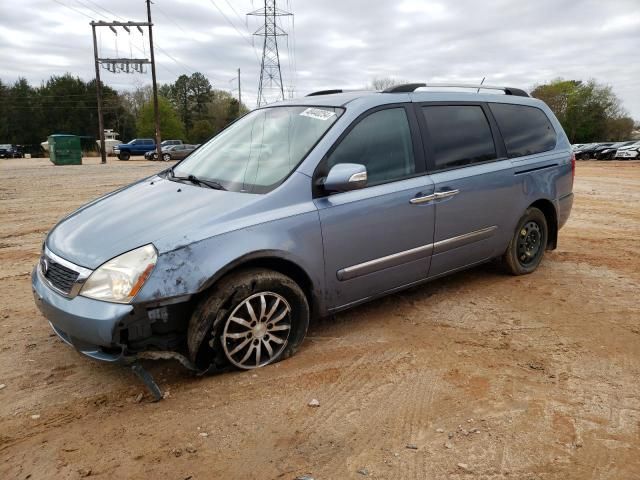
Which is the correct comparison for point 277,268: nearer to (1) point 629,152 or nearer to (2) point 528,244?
(2) point 528,244

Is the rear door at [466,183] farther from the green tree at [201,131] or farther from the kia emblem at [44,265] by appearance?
the green tree at [201,131]

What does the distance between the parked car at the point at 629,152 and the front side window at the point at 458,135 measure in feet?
112

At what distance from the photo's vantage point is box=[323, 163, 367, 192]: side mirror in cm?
317

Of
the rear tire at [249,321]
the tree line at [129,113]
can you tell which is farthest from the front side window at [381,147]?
the tree line at [129,113]

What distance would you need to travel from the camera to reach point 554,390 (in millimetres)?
2938

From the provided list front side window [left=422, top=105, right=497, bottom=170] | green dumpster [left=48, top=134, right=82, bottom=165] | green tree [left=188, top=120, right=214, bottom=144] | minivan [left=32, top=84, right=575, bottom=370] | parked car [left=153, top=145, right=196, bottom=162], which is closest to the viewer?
minivan [left=32, top=84, right=575, bottom=370]

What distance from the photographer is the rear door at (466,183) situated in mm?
3961

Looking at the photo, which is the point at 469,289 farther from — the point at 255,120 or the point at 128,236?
the point at 128,236

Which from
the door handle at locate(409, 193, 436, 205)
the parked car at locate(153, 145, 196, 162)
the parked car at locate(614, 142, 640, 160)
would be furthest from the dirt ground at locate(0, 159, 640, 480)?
the parked car at locate(153, 145, 196, 162)

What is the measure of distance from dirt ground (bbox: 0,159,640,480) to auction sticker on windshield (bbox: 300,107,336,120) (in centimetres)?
161

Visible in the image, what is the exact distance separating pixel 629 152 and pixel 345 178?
3618 cm

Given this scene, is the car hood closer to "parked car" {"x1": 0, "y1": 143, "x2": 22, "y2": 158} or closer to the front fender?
the front fender

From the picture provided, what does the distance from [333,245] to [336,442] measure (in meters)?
1.29

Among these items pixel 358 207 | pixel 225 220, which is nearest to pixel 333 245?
pixel 358 207
